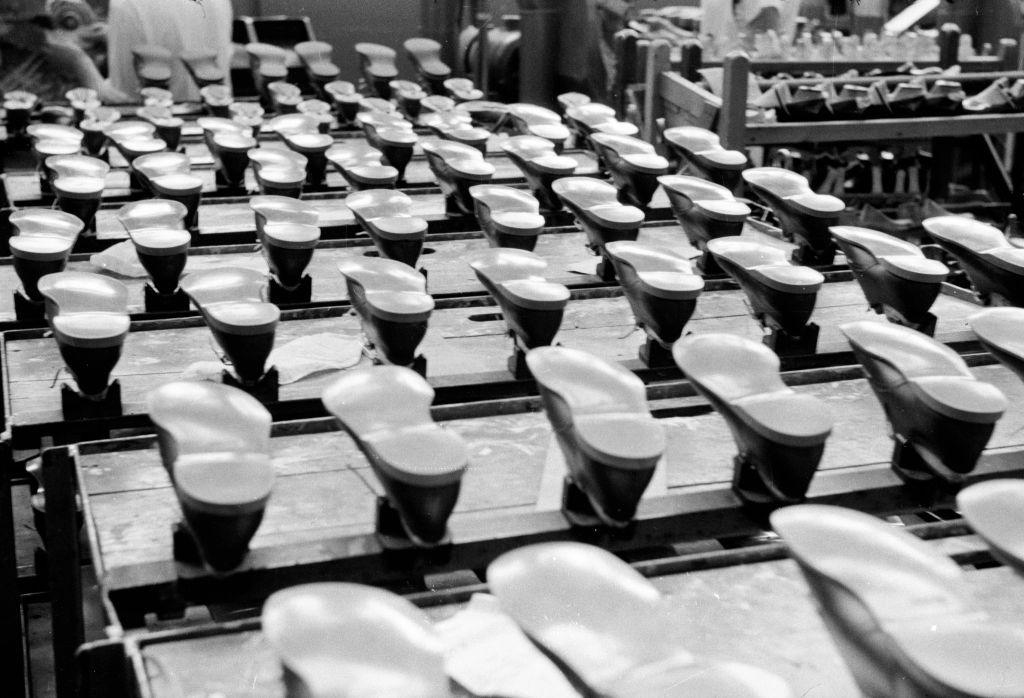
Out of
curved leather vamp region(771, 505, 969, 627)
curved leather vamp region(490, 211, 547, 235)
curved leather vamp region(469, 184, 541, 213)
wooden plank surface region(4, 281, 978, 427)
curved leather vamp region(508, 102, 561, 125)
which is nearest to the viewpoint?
curved leather vamp region(771, 505, 969, 627)

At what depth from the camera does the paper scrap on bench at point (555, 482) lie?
5.14 ft

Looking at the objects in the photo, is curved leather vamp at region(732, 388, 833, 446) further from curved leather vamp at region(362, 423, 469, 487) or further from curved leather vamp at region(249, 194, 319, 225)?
curved leather vamp at region(249, 194, 319, 225)

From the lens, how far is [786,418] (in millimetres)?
1303

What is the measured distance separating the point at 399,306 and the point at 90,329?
421 millimetres

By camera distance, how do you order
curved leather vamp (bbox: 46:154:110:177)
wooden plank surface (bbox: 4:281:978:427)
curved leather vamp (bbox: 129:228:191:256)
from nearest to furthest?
wooden plank surface (bbox: 4:281:978:427) < curved leather vamp (bbox: 129:228:191:256) < curved leather vamp (bbox: 46:154:110:177)

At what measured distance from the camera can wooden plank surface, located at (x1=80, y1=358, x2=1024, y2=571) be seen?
1449mm

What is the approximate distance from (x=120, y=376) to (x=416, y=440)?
89 centimetres

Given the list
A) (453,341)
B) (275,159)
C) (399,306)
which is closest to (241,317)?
(399,306)

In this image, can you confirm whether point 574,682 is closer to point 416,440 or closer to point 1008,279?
point 416,440

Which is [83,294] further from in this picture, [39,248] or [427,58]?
[427,58]

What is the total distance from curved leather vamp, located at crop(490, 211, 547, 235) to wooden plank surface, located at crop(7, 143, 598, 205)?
44.5 inches

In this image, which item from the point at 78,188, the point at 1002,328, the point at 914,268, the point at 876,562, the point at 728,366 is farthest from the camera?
the point at 78,188

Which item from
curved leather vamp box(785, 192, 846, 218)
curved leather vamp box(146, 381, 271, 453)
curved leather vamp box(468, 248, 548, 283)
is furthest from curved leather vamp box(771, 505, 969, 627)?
curved leather vamp box(785, 192, 846, 218)

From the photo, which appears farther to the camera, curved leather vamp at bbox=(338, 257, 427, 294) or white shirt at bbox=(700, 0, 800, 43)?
white shirt at bbox=(700, 0, 800, 43)
